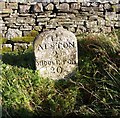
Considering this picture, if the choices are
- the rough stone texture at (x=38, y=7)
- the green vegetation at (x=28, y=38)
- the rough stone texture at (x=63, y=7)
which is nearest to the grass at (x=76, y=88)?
the green vegetation at (x=28, y=38)

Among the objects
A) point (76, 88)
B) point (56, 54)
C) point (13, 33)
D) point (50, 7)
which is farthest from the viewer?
point (13, 33)

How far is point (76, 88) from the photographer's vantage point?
6.72 metres

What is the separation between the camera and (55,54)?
24.5ft

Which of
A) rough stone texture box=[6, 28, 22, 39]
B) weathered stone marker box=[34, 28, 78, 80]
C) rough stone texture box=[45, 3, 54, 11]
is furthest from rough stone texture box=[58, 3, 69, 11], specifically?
weathered stone marker box=[34, 28, 78, 80]

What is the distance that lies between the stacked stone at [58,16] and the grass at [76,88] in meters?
2.51

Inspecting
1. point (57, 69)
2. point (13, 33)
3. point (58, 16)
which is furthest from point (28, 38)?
point (57, 69)

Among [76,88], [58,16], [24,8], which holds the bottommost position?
[76,88]

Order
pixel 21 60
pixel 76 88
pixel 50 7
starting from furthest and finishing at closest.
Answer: pixel 50 7
pixel 21 60
pixel 76 88

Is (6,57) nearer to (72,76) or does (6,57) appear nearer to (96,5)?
(72,76)

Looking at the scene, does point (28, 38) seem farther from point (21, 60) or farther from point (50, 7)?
point (21, 60)

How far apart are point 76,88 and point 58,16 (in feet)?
13.2

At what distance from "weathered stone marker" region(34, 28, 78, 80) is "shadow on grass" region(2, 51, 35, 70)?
295 mm

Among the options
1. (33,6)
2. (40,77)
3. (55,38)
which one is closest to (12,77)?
(40,77)

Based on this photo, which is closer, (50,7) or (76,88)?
→ (76,88)
